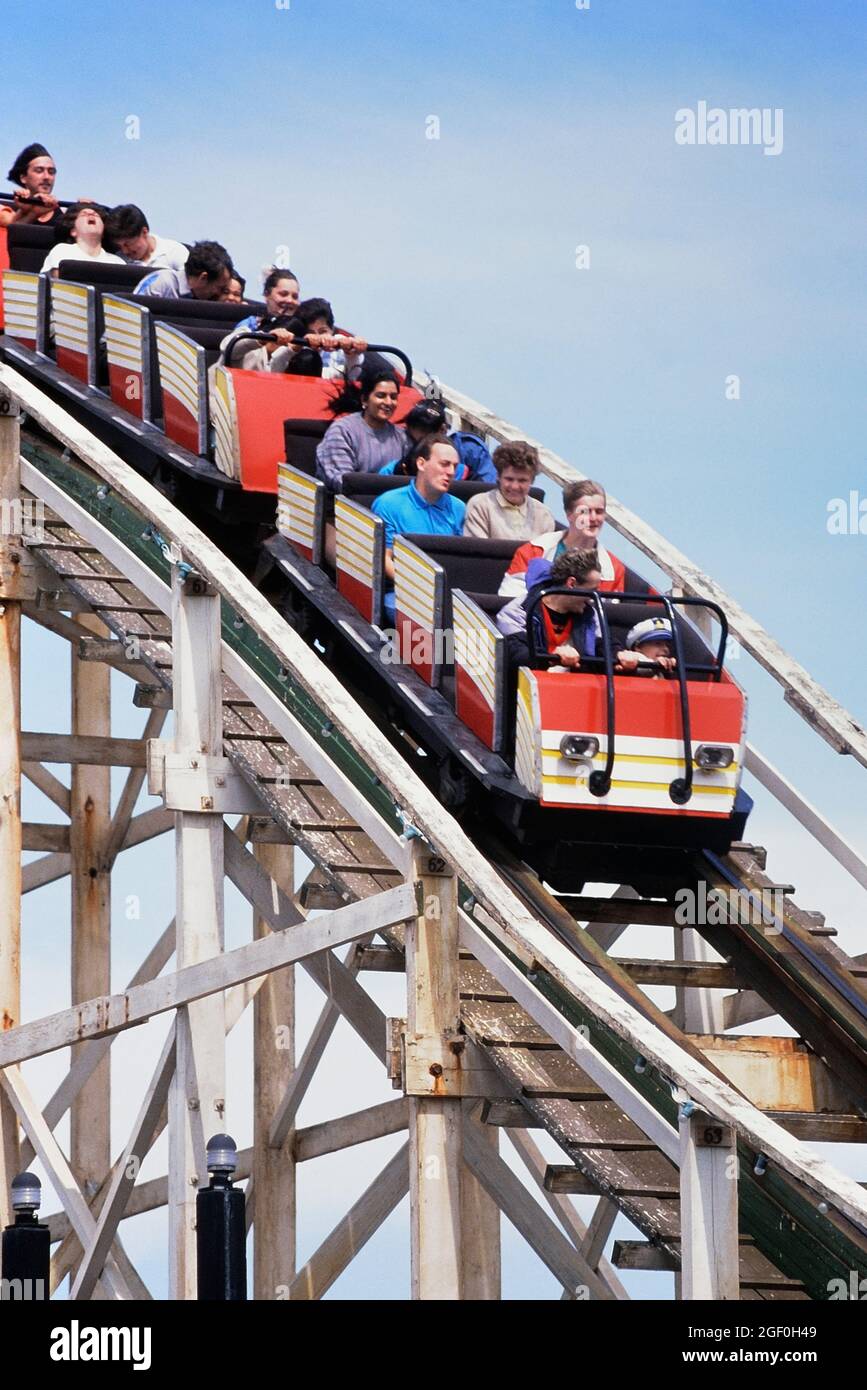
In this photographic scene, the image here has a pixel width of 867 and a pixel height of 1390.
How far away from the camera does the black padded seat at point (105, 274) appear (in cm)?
1512

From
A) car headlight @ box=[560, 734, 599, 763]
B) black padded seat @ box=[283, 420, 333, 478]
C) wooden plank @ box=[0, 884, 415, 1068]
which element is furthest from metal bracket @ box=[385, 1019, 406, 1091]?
black padded seat @ box=[283, 420, 333, 478]

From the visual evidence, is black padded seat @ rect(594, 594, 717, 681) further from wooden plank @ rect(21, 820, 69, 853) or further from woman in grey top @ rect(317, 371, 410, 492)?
wooden plank @ rect(21, 820, 69, 853)

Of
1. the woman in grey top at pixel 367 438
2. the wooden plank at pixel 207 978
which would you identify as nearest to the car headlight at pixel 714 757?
the wooden plank at pixel 207 978

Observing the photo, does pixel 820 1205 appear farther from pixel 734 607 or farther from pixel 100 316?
pixel 100 316

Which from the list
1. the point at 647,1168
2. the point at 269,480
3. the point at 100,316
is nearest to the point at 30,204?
the point at 100,316

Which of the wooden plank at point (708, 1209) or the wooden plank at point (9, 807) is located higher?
the wooden plank at point (9, 807)

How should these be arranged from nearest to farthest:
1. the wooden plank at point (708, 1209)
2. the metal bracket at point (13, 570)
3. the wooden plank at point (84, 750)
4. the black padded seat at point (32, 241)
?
the wooden plank at point (708, 1209) < the metal bracket at point (13, 570) < the wooden plank at point (84, 750) < the black padded seat at point (32, 241)

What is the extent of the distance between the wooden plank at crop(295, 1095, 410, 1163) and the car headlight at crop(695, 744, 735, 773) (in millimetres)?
3365

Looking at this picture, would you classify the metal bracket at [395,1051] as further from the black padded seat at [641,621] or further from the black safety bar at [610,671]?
the black padded seat at [641,621]

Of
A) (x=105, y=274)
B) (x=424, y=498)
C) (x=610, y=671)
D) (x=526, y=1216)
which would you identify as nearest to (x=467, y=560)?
(x=424, y=498)

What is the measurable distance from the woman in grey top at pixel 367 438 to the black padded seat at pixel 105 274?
118 inches

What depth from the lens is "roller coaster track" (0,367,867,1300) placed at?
8484 mm

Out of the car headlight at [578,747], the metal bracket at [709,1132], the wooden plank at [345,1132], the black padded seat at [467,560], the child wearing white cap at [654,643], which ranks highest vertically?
the black padded seat at [467,560]

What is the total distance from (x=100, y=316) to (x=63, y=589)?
2.07 metres
